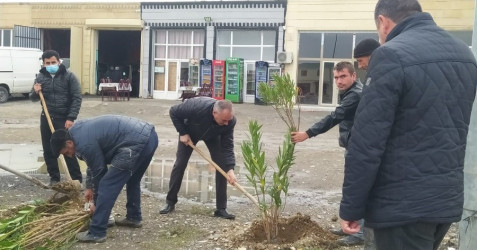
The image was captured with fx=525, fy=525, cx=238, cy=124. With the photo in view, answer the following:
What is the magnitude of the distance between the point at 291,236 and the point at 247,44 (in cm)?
2033

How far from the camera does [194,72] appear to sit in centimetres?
2591

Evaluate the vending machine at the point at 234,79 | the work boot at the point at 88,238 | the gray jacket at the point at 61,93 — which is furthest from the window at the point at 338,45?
the work boot at the point at 88,238

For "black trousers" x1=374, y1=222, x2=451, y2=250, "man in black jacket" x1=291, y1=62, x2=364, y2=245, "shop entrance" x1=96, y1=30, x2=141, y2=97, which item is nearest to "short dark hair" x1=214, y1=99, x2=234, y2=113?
"man in black jacket" x1=291, y1=62, x2=364, y2=245

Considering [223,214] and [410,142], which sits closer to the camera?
[410,142]

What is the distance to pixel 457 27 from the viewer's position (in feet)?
72.7

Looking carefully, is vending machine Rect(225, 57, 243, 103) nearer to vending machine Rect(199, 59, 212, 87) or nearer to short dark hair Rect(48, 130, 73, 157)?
vending machine Rect(199, 59, 212, 87)

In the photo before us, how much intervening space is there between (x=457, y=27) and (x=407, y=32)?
21524 millimetres

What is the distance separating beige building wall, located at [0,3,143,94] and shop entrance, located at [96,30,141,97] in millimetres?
1084

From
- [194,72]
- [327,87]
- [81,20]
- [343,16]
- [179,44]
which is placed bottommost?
[327,87]

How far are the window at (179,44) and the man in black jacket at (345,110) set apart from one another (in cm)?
2119

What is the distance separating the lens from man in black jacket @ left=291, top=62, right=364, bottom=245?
5.13 metres

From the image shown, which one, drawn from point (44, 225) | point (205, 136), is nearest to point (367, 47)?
point (205, 136)

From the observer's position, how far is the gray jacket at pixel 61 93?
7.60 m

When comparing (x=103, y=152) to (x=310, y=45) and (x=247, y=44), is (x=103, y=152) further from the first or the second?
(x=247, y=44)
